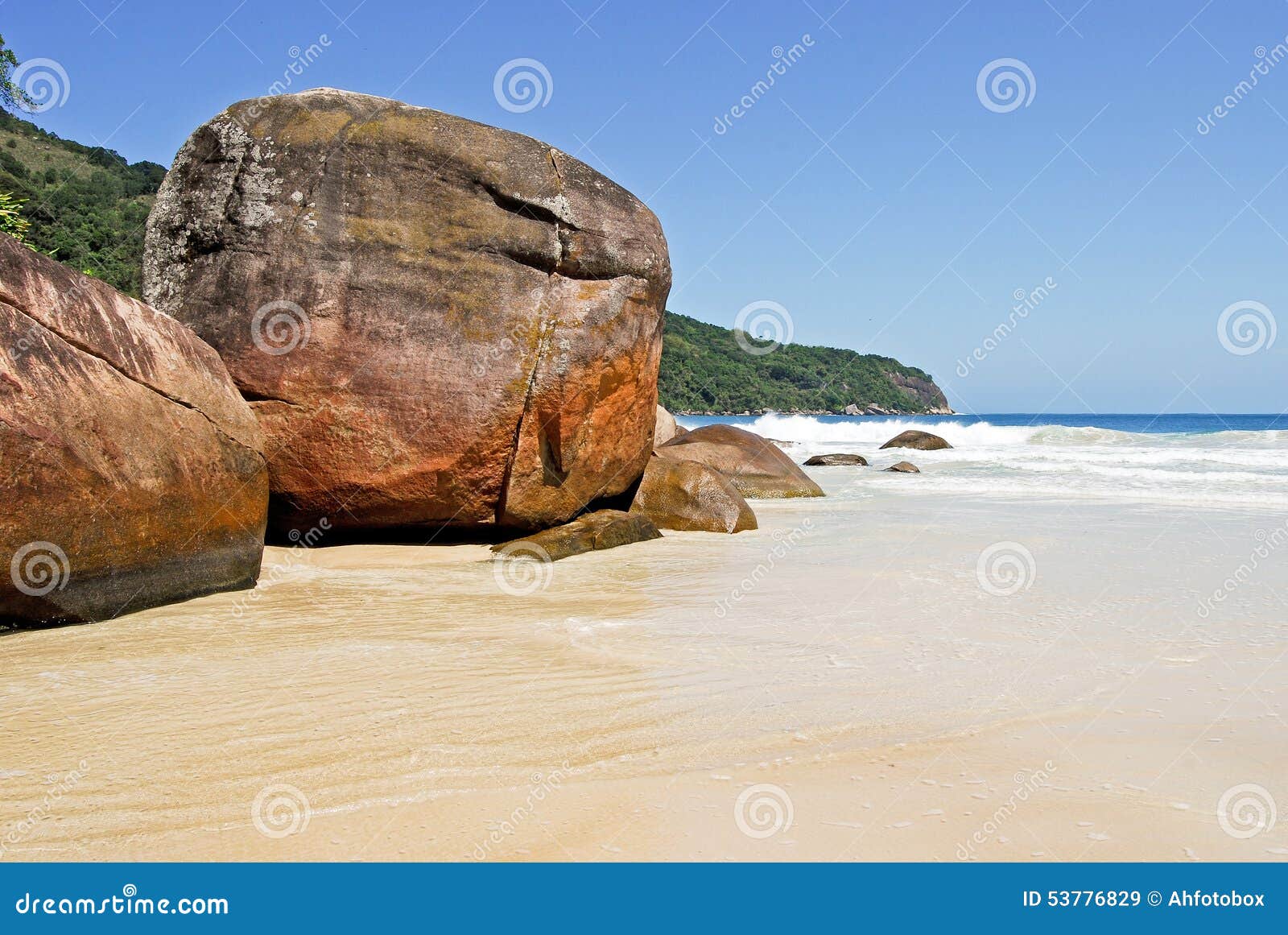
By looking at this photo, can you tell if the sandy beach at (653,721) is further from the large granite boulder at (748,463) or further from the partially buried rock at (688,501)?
the large granite boulder at (748,463)

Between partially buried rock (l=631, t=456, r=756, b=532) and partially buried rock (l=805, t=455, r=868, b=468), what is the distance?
12.8 meters

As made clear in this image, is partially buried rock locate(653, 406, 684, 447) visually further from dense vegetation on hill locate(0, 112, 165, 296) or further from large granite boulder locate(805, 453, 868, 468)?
dense vegetation on hill locate(0, 112, 165, 296)

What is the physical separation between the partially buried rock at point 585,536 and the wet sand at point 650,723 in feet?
2.87

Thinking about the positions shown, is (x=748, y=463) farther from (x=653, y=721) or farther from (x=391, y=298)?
(x=653, y=721)

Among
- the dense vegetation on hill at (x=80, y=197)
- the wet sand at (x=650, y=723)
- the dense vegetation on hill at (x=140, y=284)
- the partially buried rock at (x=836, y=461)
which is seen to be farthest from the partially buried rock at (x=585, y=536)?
the partially buried rock at (x=836, y=461)

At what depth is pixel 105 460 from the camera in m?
4.92

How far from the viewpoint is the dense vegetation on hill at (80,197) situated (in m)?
27.4

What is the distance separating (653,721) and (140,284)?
6.17 m

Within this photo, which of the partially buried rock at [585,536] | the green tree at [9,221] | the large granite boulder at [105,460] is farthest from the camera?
the green tree at [9,221]

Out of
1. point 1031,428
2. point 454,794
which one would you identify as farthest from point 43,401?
point 1031,428

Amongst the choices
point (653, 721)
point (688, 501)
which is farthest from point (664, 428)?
point (653, 721)

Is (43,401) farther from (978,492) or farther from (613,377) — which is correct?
(978,492)

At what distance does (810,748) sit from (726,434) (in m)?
10.5

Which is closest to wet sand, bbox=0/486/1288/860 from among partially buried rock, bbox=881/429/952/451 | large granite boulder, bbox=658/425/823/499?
large granite boulder, bbox=658/425/823/499
